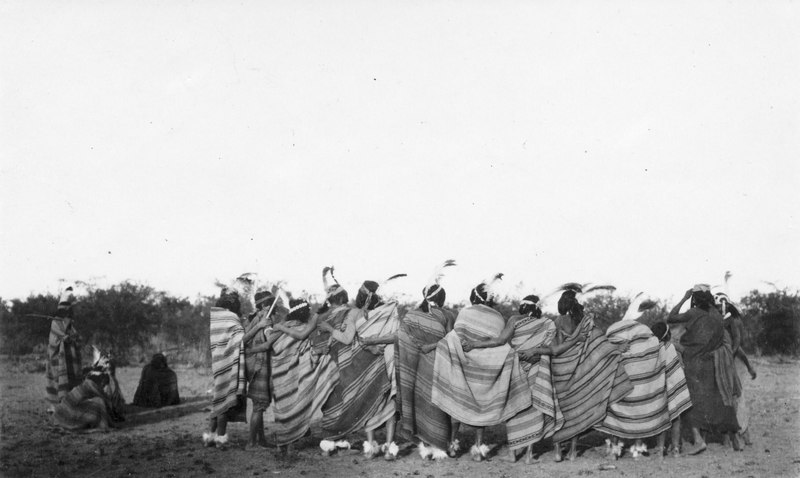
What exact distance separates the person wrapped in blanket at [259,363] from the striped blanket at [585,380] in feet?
11.3

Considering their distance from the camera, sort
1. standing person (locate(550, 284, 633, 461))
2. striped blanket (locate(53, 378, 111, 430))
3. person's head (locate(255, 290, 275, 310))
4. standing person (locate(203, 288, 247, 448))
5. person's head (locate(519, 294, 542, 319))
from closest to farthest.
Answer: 1. standing person (locate(550, 284, 633, 461))
2. person's head (locate(519, 294, 542, 319))
3. standing person (locate(203, 288, 247, 448))
4. person's head (locate(255, 290, 275, 310))
5. striped blanket (locate(53, 378, 111, 430))

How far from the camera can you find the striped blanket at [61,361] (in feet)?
33.2

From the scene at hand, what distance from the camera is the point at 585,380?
7.67 metres

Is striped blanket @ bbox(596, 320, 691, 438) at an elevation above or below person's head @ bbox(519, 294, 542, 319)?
below

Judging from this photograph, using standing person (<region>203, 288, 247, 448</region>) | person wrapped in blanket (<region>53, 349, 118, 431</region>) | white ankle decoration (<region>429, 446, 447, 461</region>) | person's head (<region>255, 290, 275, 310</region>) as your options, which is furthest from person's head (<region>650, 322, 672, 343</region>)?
person wrapped in blanket (<region>53, 349, 118, 431</region>)

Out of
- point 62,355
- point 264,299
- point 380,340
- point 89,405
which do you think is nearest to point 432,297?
point 380,340

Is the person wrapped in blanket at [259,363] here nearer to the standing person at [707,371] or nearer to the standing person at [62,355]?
the standing person at [62,355]

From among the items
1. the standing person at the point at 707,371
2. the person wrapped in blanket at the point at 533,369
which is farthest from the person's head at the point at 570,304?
the standing person at the point at 707,371

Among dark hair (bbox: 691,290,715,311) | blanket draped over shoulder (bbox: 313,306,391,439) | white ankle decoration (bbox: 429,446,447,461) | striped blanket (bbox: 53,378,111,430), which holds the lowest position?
white ankle decoration (bbox: 429,446,447,461)

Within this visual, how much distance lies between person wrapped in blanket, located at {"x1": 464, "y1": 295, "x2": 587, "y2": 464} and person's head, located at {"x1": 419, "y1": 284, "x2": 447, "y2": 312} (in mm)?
647

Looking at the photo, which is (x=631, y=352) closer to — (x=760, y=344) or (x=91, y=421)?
(x=91, y=421)

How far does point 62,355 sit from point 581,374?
773cm

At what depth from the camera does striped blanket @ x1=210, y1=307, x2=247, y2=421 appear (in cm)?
804

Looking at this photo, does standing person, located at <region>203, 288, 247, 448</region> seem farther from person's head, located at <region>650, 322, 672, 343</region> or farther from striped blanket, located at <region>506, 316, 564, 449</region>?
person's head, located at <region>650, 322, 672, 343</region>
